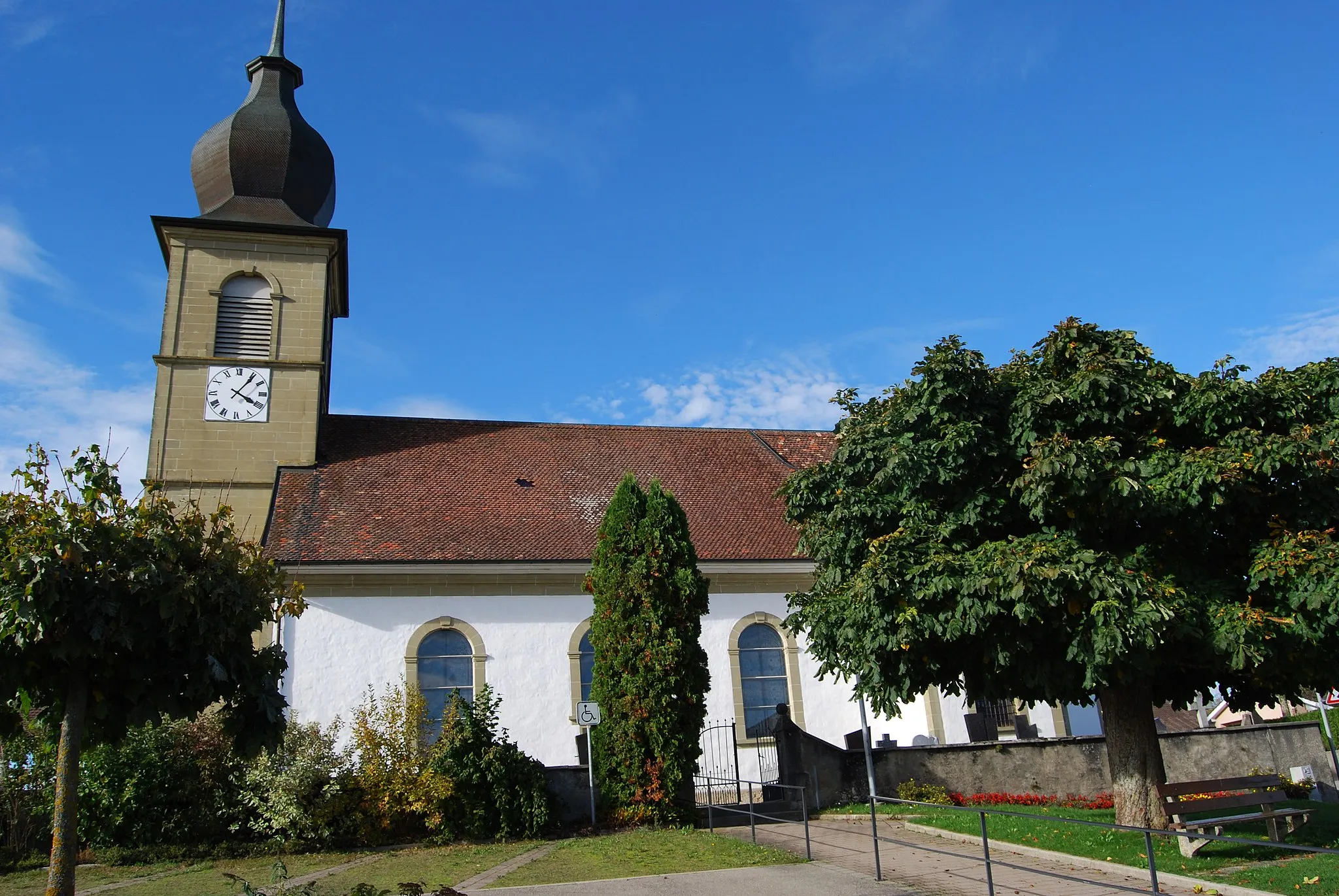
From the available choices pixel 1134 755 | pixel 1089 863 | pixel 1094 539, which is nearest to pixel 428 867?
pixel 1089 863

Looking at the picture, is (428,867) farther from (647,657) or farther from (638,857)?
(647,657)

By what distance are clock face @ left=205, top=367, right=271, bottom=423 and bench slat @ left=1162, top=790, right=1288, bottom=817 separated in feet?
63.6

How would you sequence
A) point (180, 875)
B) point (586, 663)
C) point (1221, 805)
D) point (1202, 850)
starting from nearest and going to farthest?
point (1221, 805) < point (1202, 850) < point (180, 875) < point (586, 663)

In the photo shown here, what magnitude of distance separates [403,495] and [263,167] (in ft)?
30.8

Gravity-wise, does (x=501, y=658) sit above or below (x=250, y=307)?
below

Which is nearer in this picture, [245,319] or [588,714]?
[588,714]

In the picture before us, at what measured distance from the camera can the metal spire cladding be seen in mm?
25125

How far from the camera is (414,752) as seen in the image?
14898 mm

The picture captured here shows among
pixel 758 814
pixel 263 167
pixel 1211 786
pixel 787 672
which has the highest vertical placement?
pixel 263 167

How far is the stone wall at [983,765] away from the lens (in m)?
16.8

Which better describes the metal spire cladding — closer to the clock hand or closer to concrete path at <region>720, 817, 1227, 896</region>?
the clock hand

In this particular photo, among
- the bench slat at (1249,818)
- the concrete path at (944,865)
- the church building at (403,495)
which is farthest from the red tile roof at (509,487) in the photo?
the bench slat at (1249,818)

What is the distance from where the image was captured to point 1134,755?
12.1m

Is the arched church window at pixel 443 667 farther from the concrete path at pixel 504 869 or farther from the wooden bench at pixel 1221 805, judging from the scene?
the wooden bench at pixel 1221 805
